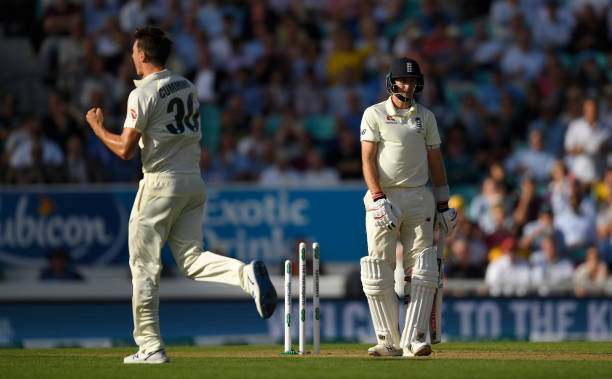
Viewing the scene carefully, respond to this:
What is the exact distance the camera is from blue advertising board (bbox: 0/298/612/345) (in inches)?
490

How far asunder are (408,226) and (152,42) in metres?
2.39

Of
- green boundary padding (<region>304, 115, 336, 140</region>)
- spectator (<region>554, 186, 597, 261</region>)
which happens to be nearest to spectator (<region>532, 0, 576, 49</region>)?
green boundary padding (<region>304, 115, 336, 140</region>)

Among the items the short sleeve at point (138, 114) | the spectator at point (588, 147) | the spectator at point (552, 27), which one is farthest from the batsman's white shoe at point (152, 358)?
the spectator at point (552, 27)

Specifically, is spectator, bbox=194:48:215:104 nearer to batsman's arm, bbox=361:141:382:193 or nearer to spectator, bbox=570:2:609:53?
spectator, bbox=570:2:609:53

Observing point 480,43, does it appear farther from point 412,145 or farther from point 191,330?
point 412,145

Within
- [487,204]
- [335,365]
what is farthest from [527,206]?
[335,365]

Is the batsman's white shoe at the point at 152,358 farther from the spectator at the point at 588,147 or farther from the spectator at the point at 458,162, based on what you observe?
the spectator at the point at 588,147

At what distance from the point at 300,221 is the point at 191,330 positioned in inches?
95.7

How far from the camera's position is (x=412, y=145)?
8391 mm

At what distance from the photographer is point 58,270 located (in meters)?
14.2

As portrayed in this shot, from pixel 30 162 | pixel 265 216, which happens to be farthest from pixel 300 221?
pixel 30 162

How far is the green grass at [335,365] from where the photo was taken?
709cm

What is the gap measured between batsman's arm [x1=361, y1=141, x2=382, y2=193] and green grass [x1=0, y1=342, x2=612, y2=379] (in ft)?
4.28

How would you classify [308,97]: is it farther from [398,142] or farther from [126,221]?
[398,142]
